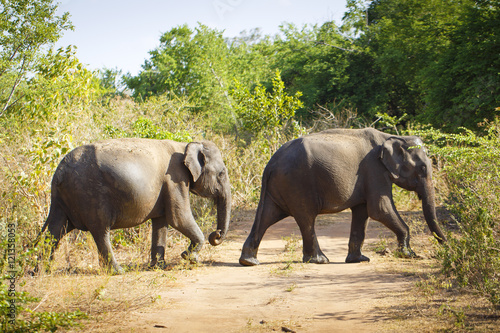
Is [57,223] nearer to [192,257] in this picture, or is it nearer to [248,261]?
[192,257]

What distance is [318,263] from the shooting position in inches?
356

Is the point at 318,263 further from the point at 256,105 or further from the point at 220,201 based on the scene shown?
the point at 256,105

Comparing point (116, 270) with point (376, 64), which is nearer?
point (116, 270)

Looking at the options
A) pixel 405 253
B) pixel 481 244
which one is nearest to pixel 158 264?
pixel 405 253

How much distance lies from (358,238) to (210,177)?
106 inches

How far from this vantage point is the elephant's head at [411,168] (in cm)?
929

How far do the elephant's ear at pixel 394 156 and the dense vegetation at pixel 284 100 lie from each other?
69cm

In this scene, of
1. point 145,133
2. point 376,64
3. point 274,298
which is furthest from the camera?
point 376,64

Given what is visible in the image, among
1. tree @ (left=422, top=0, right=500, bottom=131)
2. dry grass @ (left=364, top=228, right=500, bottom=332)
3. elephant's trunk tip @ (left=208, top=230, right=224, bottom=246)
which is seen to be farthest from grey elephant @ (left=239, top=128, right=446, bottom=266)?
tree @ (left=422, top=0, right=500, bottom=131)

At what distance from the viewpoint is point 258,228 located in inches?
362

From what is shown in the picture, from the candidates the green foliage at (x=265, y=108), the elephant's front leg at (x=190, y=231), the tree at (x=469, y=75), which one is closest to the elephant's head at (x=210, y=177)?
the elephant's front leg at (x=190, y=231)

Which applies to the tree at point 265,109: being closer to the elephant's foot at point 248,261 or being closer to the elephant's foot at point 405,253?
the elephant's foot at point 248,261

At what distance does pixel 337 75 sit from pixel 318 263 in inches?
773

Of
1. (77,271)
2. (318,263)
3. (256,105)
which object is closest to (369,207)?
(318,263)
